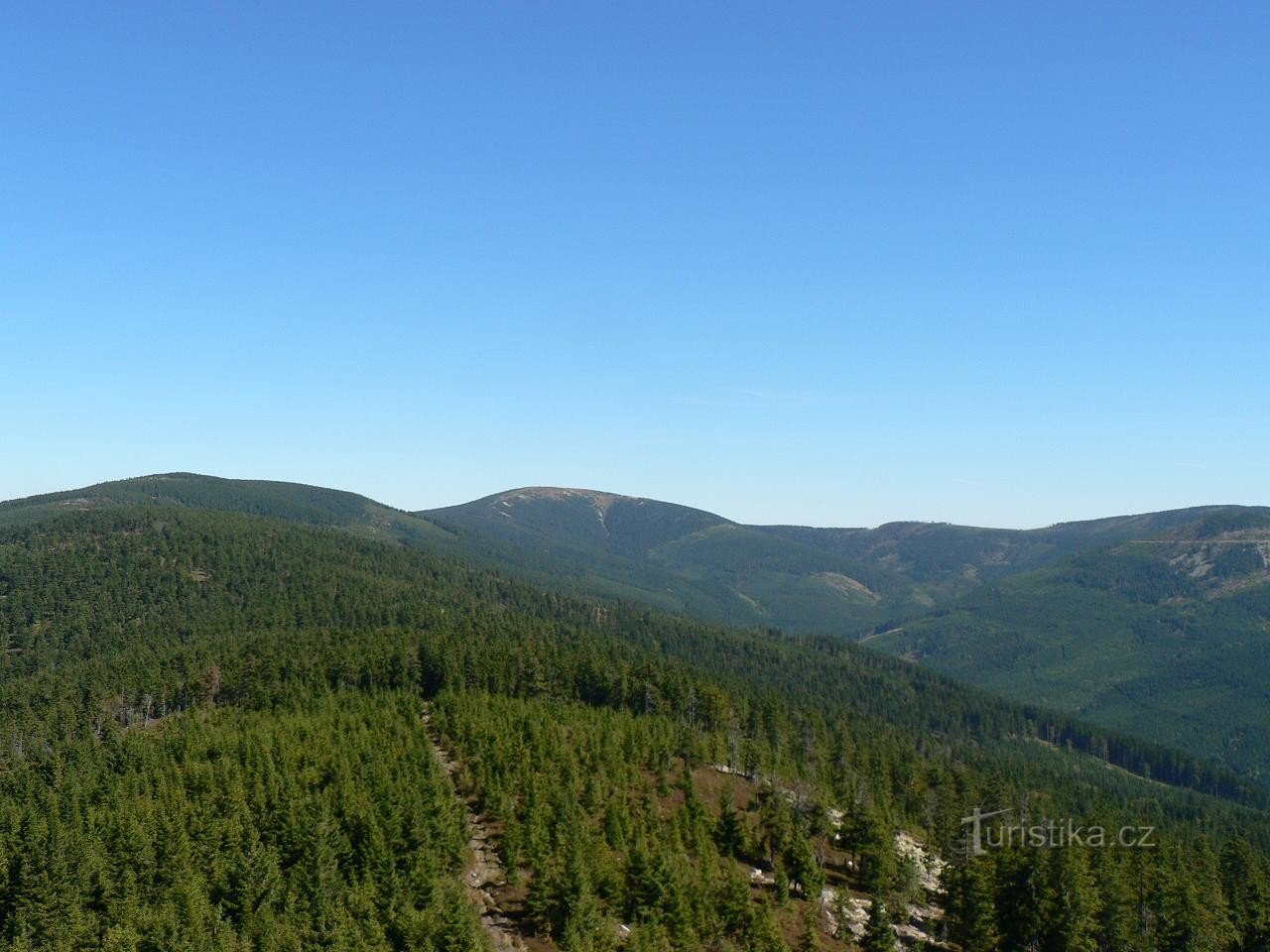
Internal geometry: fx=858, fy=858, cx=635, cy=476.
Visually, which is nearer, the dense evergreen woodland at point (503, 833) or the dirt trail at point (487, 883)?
the dense evergreen woodland at point (503, 833)

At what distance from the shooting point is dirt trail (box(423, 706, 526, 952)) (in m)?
92.1

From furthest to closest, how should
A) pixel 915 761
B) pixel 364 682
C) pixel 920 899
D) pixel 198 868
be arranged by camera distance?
pixel 915 761 → pixel 364 682 → pixel 920 899 → pixel 198 868

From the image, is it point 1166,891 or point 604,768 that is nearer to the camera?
point 1166,891

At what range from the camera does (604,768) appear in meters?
128

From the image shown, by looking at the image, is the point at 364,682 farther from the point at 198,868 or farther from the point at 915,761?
the point at 915,761

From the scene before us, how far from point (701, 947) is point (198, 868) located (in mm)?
55349

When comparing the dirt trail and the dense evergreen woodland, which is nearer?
the dense evergreen woodland

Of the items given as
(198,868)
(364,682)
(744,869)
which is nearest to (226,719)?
(364,682)

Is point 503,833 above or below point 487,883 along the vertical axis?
above

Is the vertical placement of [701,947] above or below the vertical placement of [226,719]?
below

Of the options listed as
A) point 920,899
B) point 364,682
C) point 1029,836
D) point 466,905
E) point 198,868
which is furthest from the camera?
point 364,682

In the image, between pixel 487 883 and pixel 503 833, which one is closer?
pixel 487 883

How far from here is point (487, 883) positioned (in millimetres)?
101438

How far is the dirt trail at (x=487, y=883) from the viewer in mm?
92062
